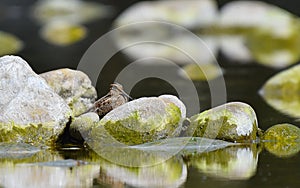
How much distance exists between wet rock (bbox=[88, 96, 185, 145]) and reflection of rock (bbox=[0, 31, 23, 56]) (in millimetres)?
6064

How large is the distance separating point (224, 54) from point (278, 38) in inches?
81.5

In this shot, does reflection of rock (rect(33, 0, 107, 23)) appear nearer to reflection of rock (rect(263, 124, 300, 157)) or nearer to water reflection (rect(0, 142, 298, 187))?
reflection of rock (rect(263, 124, 300, 157))

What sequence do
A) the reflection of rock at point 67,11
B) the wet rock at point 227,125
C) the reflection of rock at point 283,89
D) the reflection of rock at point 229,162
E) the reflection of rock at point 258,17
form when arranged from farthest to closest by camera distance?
the reflection of rock at point 67,11
the reflection of rock at point 258,17
the reflection of rock at point 283,89
the wet rock at point 227,125
the reflection of rock at point 229,162

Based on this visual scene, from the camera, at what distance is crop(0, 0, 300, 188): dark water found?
4352mm

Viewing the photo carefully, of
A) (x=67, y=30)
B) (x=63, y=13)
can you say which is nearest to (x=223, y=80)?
(x=67, y=30)

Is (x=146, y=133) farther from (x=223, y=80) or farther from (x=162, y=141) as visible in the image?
(x=223, y=80)

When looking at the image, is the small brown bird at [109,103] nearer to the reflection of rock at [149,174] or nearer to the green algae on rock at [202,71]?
the reflection of rock at [149,174]

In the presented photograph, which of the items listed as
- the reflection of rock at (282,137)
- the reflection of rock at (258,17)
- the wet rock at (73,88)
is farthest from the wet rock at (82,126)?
the reflection of rock at (258,17)

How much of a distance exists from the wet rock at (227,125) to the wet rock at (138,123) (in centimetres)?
15

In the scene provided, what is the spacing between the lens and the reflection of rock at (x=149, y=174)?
430 centimetres

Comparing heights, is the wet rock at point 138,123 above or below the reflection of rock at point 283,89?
below

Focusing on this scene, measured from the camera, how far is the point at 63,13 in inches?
691

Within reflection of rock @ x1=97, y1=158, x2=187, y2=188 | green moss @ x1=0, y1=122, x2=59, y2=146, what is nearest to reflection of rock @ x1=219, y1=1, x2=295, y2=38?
green moss @ x1=0, y1=122, x2=59, y2=146

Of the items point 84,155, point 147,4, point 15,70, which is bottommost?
point 84,155
